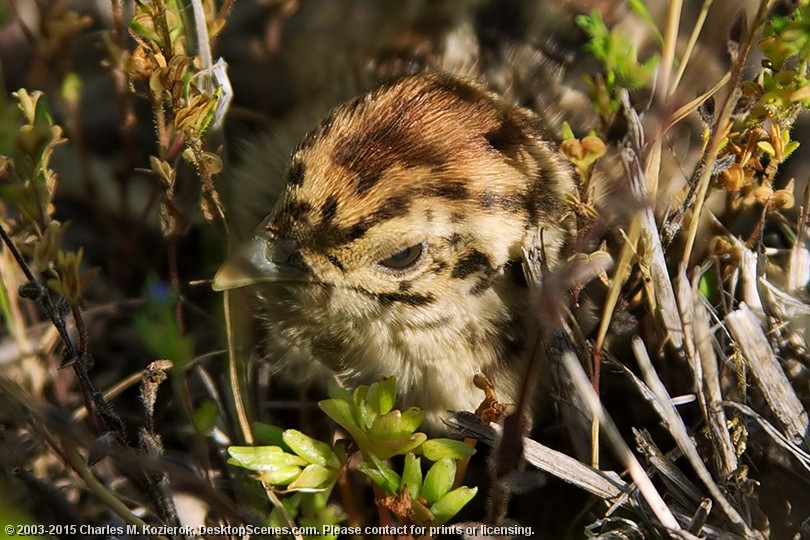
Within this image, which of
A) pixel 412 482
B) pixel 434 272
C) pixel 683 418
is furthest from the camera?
pixel 683 418

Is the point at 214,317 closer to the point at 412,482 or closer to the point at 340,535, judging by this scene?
the point at 340,535

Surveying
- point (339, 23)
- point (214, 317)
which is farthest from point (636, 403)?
point (339, 23)

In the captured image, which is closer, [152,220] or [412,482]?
[412,482]

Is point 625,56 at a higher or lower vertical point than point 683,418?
higher

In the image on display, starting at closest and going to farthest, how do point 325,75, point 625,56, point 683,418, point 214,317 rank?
point 625,56 < point 683,418 < point 214,317 < point 325,75

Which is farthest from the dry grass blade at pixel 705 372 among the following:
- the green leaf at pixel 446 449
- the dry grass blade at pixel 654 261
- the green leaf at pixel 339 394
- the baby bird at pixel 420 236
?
the green leaf at pixel 339 394

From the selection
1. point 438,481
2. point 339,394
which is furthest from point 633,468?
point 339,394
